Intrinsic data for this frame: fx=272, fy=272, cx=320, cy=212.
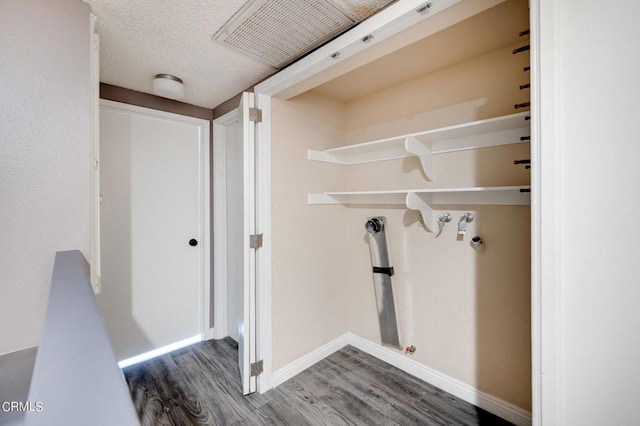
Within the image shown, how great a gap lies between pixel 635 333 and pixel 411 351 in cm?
155

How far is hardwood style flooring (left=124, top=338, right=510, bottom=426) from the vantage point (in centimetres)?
170

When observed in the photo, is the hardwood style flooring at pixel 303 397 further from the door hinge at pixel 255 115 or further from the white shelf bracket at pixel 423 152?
the door hinge at pixel 255 115

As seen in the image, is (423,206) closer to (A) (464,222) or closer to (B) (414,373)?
(A) (464,222)

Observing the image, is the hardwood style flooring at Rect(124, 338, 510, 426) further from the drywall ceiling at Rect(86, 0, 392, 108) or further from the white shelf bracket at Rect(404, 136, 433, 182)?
the drywall ceiling at Rect(86, 0, 392, 108)

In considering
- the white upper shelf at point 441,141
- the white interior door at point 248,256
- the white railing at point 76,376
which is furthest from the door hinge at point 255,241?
the white railing at point 76,376

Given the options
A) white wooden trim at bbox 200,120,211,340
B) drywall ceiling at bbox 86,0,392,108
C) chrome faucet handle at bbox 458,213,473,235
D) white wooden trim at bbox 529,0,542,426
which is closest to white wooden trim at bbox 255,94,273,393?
drywall ceiling at bbox 86,0,392,108

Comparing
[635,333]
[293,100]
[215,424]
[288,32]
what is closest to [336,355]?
[215,424]

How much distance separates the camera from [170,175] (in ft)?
8.13

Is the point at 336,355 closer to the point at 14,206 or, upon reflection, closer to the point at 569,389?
the point at 569,389

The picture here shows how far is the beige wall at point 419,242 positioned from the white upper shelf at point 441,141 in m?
0.06

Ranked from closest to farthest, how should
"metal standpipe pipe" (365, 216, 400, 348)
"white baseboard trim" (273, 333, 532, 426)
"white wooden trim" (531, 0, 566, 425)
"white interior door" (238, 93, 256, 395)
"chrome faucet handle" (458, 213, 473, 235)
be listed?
"white wooden trim" (531, 0, 566, 425), "white baseboard trim" (273, 333, 532, 426), "chrome faucet handle" (458, 213, 473, 235), "white interior door" (238, 93, 256, 395), "metal standpipe pipe" (365, 216, 400, 348)

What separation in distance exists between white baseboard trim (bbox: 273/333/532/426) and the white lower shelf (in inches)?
41.8

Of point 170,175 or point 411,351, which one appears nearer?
point 411,351

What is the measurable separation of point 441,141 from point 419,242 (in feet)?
2.44
